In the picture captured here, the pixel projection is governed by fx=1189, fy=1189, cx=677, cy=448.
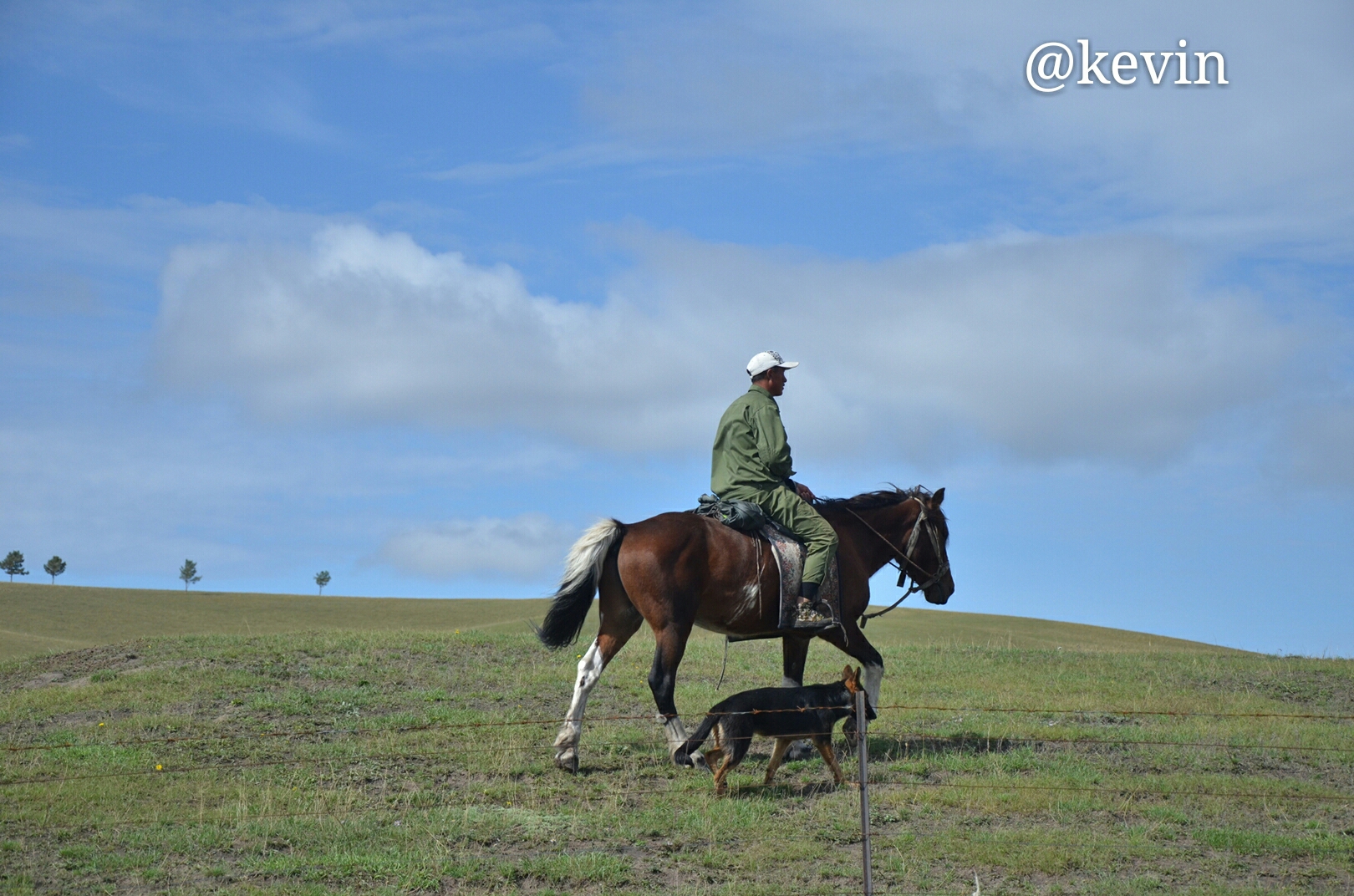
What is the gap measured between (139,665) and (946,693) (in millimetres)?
10203

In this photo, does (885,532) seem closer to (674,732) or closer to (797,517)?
(797,517)

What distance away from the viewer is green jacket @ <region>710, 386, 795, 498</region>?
36.2 feet

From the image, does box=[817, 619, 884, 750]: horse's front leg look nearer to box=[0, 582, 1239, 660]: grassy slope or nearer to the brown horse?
→ the brown horse

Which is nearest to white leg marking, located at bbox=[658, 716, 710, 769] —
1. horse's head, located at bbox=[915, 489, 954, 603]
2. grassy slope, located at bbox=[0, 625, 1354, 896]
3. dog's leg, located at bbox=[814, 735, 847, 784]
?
grassy slope, located at bbox=[0, 625, 1354, 896]

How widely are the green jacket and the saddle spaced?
213 millimetres

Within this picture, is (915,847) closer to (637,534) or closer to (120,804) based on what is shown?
(637,534)

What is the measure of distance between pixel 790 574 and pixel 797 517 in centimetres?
58

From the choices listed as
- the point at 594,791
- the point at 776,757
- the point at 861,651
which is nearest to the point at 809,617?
the point at 861,651

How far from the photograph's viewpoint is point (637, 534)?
10.5m

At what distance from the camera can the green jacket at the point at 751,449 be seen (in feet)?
36.2

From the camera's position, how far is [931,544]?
41.4 feet

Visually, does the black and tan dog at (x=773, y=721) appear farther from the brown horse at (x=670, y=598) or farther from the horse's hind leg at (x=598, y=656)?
the horse's hind leg at (x=598, y=656)

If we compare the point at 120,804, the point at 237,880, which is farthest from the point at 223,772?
the point at 237,880

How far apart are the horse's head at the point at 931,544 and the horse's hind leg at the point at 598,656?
11.2ft
